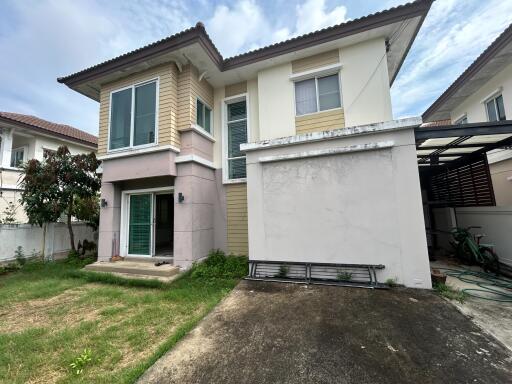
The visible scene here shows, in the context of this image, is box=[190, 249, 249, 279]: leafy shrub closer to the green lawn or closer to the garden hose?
the green lawn

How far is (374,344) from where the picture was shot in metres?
2.54

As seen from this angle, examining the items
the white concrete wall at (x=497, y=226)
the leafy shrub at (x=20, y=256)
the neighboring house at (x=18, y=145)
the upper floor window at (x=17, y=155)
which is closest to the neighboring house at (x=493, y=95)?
the white concrete wall at (x=497, y=226)

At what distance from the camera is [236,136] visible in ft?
23.9

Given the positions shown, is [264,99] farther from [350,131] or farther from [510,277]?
[510,277]

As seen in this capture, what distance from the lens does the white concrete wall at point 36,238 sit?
689 centimetres

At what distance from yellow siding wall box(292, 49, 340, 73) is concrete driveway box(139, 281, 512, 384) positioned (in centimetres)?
598

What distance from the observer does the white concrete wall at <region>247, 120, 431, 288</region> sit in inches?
163

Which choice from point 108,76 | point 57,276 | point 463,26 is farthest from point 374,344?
point 463,26

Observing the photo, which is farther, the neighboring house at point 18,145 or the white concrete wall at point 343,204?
the neighboring house at point 18,145

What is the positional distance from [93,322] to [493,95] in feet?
43.6

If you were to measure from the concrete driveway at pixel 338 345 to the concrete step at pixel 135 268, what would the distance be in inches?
93.2

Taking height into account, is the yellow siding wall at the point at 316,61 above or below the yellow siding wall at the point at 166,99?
above

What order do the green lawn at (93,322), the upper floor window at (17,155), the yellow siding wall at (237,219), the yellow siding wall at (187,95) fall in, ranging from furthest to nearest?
1. the upper floor window at (17,155)
2. the yellow siding wall at (237,219)
3. the yellow siding wall at (187,95)
4. the green lawn at (93,322)

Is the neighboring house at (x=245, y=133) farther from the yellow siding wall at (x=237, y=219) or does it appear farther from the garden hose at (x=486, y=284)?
the garden hose at (x=486, y=284)
